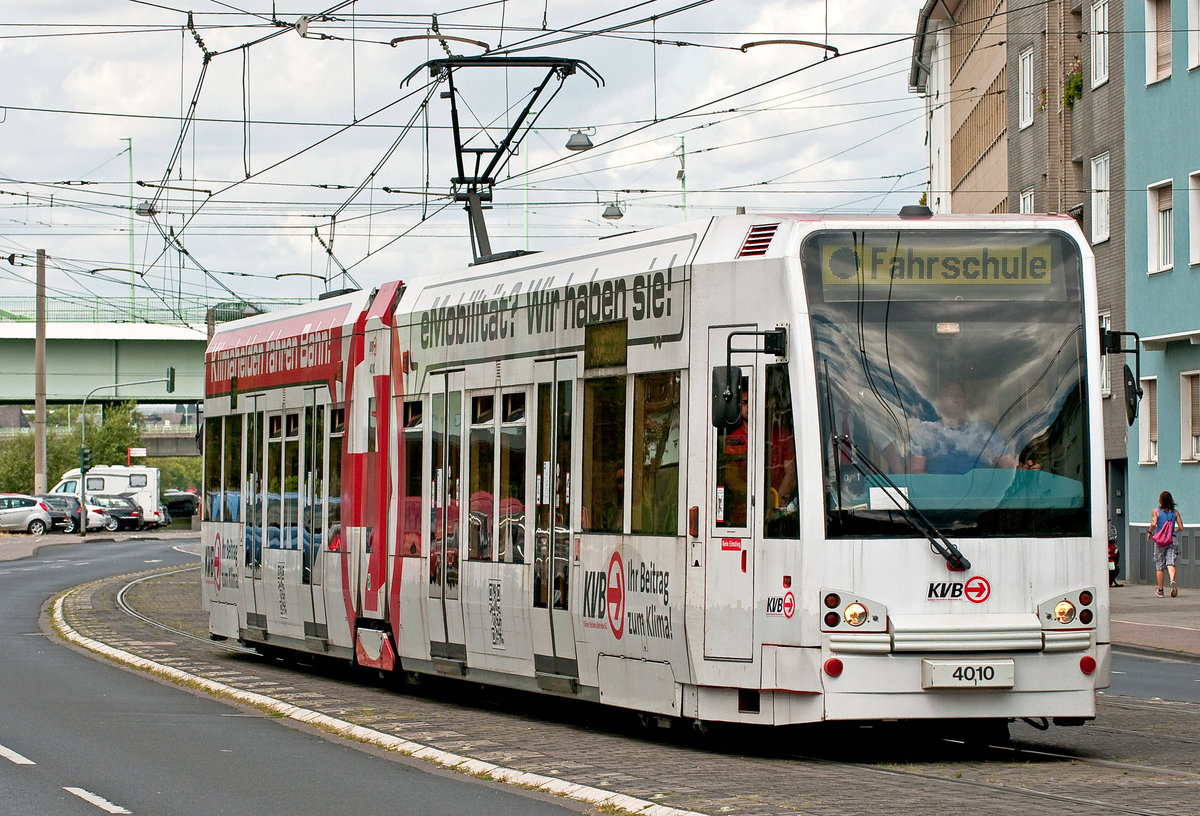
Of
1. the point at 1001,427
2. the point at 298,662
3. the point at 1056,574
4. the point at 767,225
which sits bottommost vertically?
the point at 298,662

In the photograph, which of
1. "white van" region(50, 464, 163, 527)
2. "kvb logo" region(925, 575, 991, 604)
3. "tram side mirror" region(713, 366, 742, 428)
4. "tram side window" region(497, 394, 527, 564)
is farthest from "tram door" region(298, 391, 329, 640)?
"white van" region(50, 464, 163, 527)

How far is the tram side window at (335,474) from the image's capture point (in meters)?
17.3

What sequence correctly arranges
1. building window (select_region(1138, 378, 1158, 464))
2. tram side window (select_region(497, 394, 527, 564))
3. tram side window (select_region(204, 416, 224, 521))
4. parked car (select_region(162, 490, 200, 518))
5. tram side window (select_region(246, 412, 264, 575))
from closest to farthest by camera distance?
tram side window (select_region(497, 394, 527, 564)), tram side window (select_region(246, 412, 264, 575)), tram side window (select_region(204, 416, 224, 521)), building window (select_region(1138, 378, 1158, 464)), parked car (select_region(162, 490, 200, 518))

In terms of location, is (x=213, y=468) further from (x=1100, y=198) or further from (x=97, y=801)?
(x=1100, y=198)

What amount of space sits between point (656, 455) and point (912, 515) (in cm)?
187

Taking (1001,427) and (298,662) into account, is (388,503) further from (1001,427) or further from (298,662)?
(1001,427)

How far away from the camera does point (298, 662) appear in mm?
20703

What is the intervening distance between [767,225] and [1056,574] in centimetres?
271

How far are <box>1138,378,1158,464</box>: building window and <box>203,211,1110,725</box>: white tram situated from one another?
83.4 feet

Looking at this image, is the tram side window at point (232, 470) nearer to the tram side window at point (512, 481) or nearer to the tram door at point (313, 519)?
the tram door at point (313, 519)

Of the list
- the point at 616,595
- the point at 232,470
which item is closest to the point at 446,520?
the point at 616,595

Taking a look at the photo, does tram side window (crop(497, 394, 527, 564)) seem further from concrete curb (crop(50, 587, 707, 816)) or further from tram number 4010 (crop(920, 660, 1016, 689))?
tram number 4010 (crop(920, 660, 1016, 689))

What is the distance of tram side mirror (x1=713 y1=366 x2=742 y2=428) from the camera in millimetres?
11016

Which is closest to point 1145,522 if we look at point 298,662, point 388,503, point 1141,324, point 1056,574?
point 1141,324
